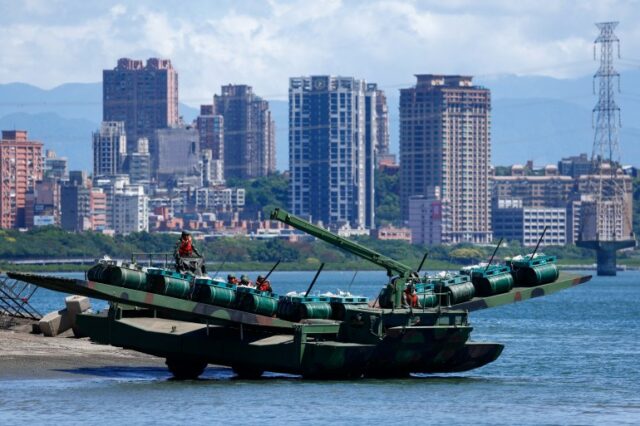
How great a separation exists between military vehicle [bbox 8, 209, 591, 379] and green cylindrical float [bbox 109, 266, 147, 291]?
0.03 metres

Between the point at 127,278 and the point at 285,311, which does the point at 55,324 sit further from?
the point at 127,278

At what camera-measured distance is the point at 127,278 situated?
54.9m

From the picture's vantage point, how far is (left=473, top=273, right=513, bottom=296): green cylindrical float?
6075 centimetres

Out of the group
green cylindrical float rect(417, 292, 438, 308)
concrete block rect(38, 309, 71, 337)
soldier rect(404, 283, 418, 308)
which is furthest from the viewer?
concrete block rect(38, 309, 71, 337)

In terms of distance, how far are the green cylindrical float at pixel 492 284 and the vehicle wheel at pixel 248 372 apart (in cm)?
752

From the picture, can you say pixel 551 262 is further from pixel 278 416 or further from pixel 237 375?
pixel 278 416

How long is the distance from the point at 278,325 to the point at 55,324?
17.1 m

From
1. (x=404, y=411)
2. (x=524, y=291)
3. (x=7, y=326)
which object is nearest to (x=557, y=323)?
(x=7, y=326)

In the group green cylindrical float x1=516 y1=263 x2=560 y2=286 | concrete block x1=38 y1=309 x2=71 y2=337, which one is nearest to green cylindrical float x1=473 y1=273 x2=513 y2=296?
green cylindrical float x1=516 y1=263 x2=560 y2=286

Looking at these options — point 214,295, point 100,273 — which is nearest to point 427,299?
point 214,295

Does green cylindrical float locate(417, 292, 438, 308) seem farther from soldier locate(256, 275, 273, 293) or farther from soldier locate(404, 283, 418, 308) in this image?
soldier locate(256, 275, 273, 293)

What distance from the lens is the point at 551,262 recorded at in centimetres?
6319

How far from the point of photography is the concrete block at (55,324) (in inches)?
2820

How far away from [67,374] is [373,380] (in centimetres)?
966
